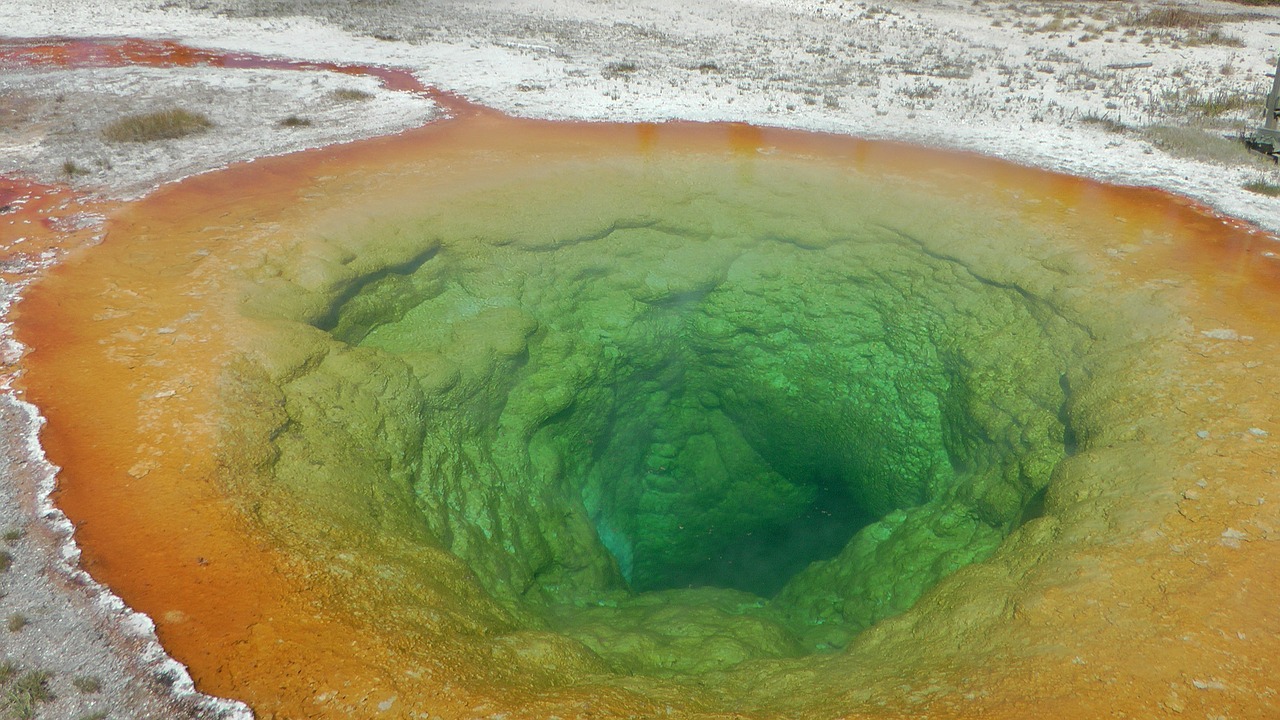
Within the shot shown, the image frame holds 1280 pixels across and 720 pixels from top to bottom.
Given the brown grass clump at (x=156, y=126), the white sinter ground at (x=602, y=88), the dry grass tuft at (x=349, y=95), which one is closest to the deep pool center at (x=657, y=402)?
the white sinter ground at (x=602, y=88)

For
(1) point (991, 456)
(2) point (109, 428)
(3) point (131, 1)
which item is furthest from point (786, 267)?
(3) point (131, 1)

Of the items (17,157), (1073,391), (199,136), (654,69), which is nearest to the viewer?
(1073,391)

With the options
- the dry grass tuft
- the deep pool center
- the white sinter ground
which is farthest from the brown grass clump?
the deep pool center

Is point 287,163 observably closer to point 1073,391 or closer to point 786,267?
point 786,267

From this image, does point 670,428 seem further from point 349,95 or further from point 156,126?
point 156,126

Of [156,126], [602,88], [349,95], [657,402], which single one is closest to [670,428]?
[657,402]

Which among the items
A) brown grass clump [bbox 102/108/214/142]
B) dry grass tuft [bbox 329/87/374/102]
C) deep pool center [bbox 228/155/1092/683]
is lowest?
deep pool center [bbox 228/155/1092/683]

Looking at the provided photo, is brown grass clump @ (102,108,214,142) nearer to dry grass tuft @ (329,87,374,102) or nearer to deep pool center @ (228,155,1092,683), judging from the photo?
dry grass tuft @ (329,87,374,102)

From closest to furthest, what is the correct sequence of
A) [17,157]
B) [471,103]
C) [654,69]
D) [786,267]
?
[786,267], [17,157], [471,103], [654,69]
